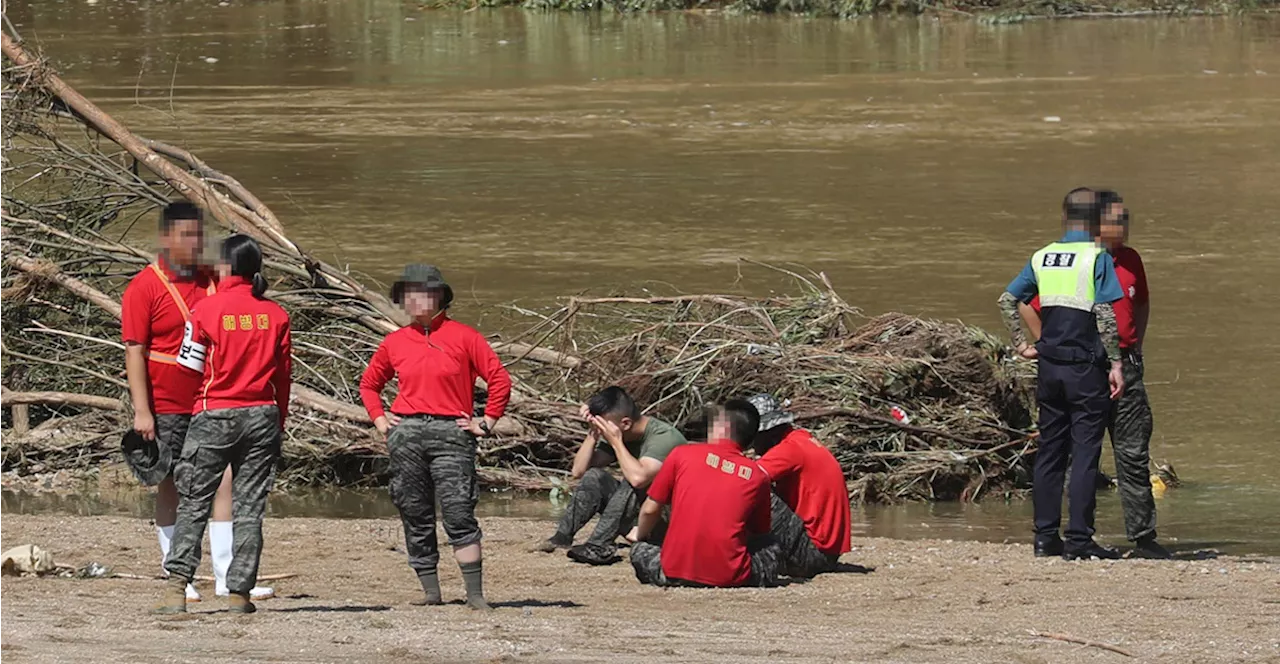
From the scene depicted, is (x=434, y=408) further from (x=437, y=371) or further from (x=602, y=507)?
(x=602, y=507)

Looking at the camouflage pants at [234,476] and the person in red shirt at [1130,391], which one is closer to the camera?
the camouflage pants at [234,476]

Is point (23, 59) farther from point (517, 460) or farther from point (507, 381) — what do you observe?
point (507, 381)

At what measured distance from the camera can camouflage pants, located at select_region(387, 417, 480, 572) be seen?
749 cm

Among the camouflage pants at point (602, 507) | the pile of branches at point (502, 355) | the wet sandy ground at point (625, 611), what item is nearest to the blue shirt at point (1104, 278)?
the wet sandy ground at point (625, 611)

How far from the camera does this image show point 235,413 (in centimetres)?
725

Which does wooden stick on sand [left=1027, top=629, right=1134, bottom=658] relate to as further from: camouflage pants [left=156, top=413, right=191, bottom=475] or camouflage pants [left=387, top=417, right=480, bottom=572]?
camouflage pants [left=156, top=413, right=191, bottom=475]

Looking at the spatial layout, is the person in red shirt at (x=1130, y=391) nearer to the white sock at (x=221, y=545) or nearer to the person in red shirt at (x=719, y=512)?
the person in red shirt at (x=719, y=512)

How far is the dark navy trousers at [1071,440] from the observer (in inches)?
346

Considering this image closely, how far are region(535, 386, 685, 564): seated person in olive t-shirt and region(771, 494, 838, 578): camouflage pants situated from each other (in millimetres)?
589

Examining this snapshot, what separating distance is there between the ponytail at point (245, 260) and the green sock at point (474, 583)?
4.13 ft

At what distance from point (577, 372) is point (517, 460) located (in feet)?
2.08

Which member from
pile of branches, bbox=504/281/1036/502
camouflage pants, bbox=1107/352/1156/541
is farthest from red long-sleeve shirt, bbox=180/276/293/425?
pile of branches, bbox=504/281/1036/502

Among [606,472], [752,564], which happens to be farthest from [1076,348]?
[606,472]

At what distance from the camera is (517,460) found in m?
11.6
